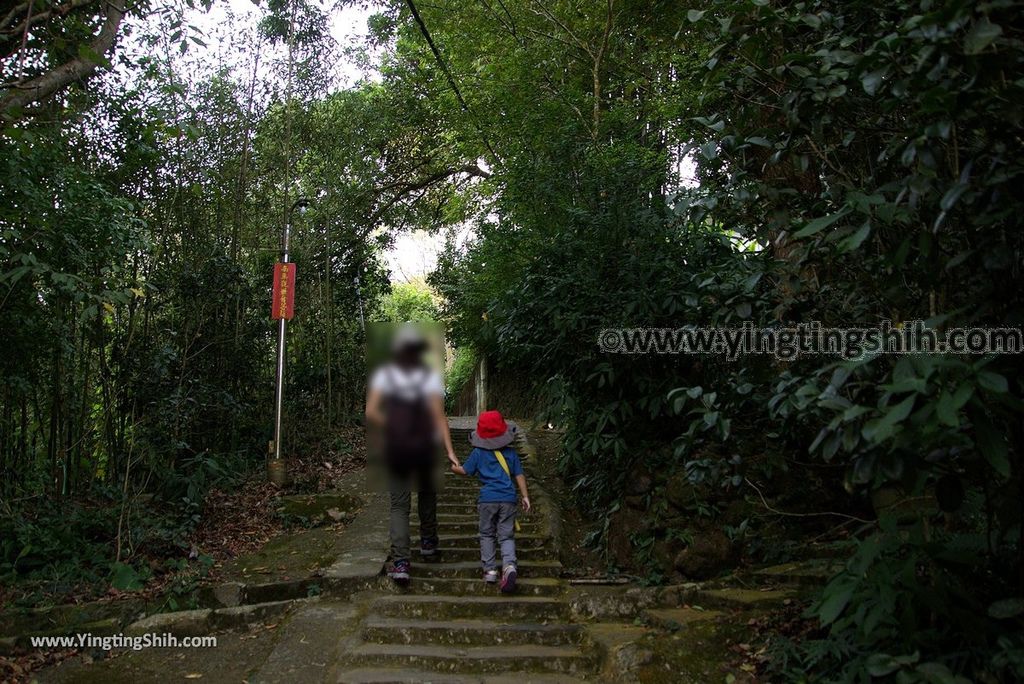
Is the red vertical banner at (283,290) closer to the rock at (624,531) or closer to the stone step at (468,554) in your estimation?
the stone step at (468,554)

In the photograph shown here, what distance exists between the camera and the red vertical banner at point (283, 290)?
28.4 ft

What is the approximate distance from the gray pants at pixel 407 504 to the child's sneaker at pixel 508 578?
2.46 ft

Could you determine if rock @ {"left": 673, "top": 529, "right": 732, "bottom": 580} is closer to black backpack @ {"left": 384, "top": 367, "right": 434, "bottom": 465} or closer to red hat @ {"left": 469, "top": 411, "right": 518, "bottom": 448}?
red hat @ {"left": 469, "top": 411, "right": 518, "bottom": 448}

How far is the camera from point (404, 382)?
396 cm

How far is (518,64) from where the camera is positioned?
8453mm

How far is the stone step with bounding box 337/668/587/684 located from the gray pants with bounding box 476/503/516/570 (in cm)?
111

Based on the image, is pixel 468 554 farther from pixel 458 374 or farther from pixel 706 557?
pixel 458 374

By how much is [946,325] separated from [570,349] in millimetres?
3842

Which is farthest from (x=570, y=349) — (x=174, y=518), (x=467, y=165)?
(x=467, y=165)

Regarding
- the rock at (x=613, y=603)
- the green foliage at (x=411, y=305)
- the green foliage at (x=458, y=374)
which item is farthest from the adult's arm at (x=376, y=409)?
the green foliage at (x=458, y=374)

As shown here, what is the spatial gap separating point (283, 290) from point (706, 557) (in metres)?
5.78

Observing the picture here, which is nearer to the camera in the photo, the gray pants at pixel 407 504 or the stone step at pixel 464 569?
the gray pants at pixel 407 504

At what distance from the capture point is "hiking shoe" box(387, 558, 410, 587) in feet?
17.3

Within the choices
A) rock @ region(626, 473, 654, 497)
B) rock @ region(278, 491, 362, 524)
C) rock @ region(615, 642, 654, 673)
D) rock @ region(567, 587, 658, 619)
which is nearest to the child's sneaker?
rock @ region(567, 587, 658, 619)
